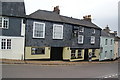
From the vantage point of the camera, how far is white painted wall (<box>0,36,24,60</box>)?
19984mm

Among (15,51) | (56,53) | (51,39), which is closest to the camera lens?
(15,51)

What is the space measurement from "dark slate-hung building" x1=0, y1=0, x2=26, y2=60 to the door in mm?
5498

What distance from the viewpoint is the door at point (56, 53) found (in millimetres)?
25050

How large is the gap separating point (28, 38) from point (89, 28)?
12.7 metres

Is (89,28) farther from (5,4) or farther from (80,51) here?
(5,4)

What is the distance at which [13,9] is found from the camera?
21.1m

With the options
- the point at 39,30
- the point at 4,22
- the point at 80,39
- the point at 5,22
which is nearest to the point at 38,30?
the point at 39,30

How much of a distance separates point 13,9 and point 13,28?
2.52m

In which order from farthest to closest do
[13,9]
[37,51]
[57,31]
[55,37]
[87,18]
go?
1. [87,18]
2. [57,31]
3. [55,37]
4. [37,51]
5. [13,9]

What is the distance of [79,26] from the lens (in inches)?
1089

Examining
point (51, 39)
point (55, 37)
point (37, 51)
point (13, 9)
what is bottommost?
point (37, 51)

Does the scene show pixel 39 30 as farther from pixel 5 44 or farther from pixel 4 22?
pixel 5 44

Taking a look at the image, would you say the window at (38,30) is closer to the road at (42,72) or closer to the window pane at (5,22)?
the window pane at (5,22)

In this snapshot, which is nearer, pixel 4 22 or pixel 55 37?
pixel 4 22
